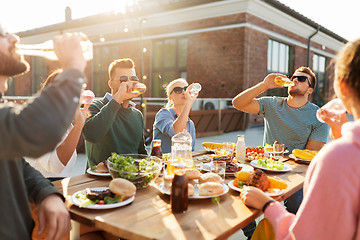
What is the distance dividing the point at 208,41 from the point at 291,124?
9.69 meters

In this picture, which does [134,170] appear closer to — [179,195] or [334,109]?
[179,195]

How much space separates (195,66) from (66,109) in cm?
1221

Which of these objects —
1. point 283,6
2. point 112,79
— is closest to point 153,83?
point 283,6

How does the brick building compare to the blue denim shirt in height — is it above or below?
above

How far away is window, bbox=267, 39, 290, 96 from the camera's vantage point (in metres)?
13.3

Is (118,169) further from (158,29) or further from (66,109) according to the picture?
(158,29)

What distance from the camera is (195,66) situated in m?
12.8

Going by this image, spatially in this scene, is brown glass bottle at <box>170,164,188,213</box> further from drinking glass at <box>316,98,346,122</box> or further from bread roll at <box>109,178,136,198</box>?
drinking glass at <box>316,98,346,122</box>

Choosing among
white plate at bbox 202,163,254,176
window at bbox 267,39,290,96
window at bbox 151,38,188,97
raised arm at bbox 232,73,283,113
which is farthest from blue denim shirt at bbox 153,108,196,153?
window at bbox 267,39,290,96

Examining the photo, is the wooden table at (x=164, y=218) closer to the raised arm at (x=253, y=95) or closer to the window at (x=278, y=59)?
the raised arm at (x=253, y=95)

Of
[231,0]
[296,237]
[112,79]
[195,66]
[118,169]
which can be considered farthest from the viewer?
[195,66]

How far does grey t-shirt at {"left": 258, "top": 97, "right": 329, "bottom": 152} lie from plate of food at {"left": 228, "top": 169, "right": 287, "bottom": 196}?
157 cm

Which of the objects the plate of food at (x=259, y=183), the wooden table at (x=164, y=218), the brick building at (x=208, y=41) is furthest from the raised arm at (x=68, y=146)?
the brick building at (x=208, y=41)

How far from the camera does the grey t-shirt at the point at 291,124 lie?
10.4 ft
